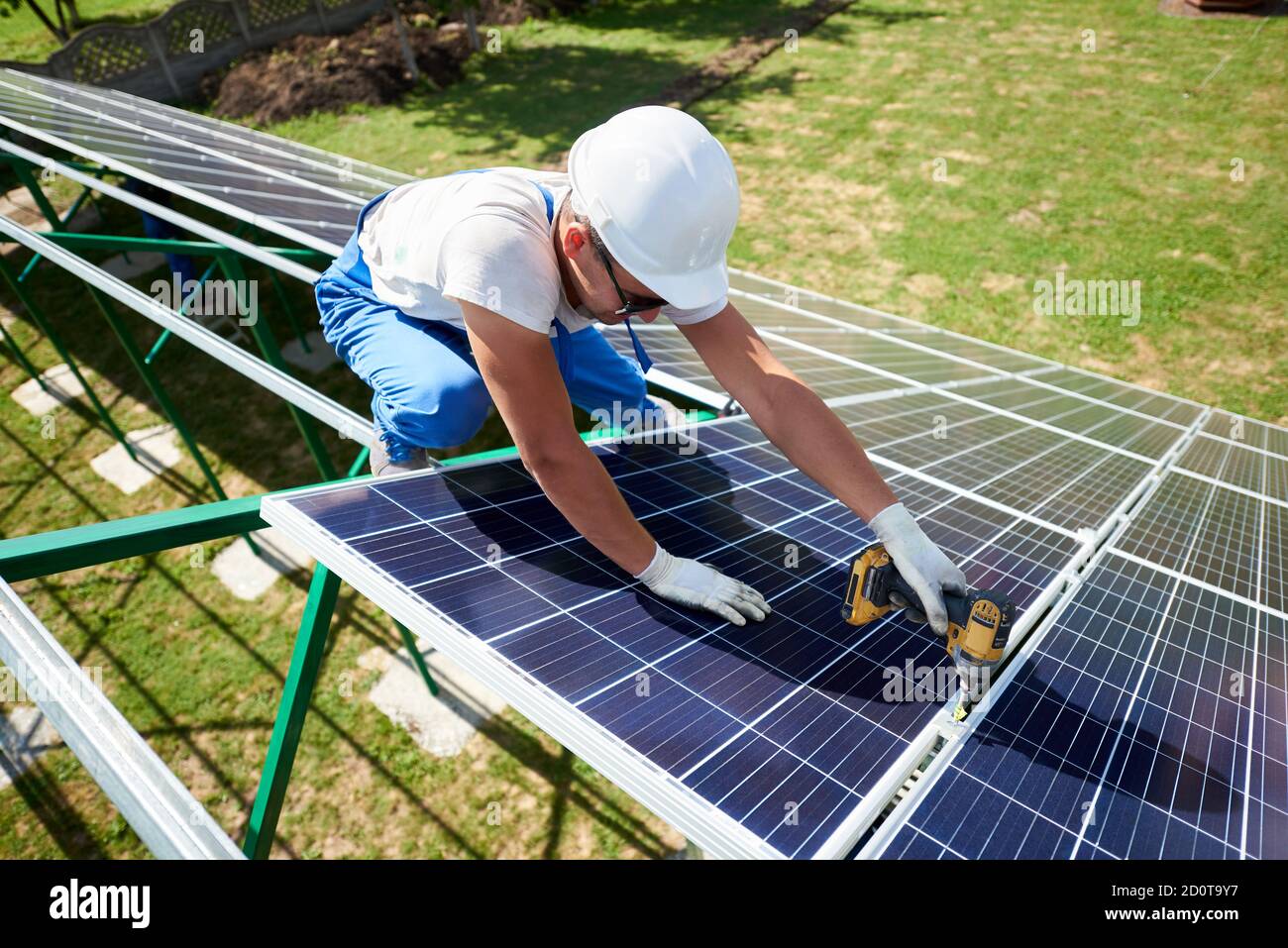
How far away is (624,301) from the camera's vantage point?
2930mm

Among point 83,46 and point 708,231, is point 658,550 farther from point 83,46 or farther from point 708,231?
point 83,46

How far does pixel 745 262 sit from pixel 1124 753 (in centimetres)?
1105

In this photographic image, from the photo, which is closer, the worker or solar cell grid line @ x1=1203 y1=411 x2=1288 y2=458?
the worker

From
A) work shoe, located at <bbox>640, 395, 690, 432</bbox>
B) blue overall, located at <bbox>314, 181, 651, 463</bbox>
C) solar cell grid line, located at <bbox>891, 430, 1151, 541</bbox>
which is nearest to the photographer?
blue overall, located at <bbox>314, 181, 651, 463</bbox>

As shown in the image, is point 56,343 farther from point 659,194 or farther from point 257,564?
point 659,194

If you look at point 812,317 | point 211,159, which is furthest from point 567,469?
point 211,159

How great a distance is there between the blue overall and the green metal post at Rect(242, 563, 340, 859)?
36.8 inches

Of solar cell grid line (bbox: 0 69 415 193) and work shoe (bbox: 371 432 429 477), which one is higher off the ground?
solar cell grid line (bbox: 0 69 415 193)

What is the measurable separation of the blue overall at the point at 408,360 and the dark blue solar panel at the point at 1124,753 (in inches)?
98.9

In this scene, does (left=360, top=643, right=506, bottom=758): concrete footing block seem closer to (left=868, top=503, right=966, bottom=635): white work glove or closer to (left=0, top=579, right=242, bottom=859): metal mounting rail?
(left=0, top=579, right=242, bottom=859): metal mounting rail

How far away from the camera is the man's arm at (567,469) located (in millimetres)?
2674

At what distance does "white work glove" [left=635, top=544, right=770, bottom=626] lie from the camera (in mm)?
2760

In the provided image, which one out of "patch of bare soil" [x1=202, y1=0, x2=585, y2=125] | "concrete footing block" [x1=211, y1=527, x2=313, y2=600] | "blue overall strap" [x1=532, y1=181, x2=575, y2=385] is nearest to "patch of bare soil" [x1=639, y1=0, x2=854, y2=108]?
"patch of bare soil" [x1=202, y1=0, x2=585, y2=125]

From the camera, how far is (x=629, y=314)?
301cm
